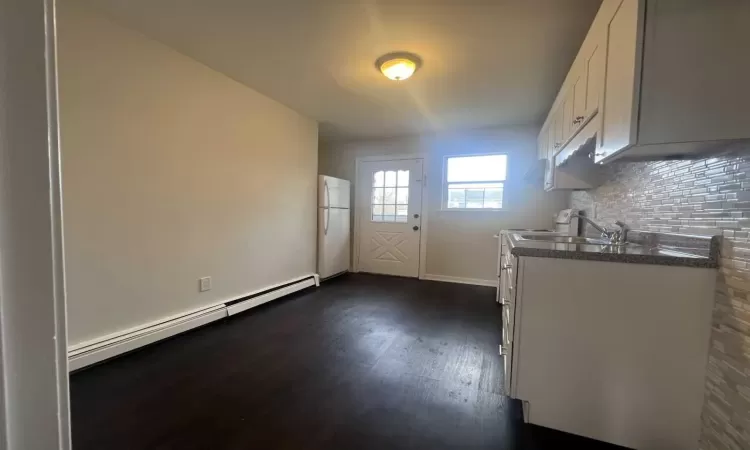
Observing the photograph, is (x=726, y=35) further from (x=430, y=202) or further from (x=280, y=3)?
(x=430, y=202)

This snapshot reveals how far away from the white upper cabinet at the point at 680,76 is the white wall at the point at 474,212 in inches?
120

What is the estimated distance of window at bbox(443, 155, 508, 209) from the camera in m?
4.44

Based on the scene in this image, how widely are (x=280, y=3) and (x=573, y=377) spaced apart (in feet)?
8.49

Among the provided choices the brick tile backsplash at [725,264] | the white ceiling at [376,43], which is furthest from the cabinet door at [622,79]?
the white ceiling at [376,43]

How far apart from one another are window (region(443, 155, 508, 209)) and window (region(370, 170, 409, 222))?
0.64m

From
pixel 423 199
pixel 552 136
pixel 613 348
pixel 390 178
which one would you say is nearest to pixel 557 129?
pixel 552 136

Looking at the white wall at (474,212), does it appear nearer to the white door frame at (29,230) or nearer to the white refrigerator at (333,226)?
the white refrigerator at (333,226)

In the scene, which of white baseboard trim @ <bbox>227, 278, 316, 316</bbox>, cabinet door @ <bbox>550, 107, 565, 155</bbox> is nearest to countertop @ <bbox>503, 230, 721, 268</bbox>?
cabinet door @ <bbox>550, 107, 565, 155</bbox>

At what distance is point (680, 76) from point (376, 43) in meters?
1.79

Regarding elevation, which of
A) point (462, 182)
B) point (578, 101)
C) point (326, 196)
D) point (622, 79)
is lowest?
point (326, 196)

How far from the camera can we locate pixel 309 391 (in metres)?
1.86

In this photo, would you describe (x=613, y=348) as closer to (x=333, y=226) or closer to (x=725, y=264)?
(x=725, y=264)

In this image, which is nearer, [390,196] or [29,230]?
[29,230]

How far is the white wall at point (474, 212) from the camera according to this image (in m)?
4.25
